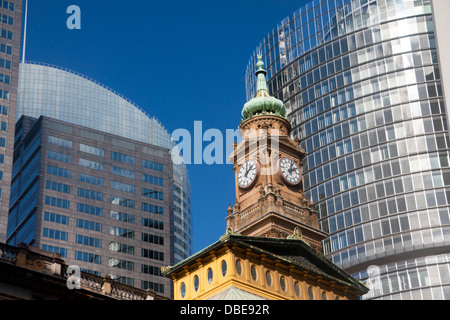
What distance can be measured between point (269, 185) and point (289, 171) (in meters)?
5.19

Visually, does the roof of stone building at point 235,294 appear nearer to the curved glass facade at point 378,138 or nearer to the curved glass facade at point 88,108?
the curved glass facade at point 378,138

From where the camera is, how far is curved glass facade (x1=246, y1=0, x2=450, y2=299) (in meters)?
121

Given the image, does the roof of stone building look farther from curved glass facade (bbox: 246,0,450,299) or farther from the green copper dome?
curved glass facade (bbox: 246,0,450,299)

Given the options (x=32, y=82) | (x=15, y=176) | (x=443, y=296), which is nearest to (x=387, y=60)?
(x=443, y=296)

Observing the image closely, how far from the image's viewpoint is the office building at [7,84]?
139m

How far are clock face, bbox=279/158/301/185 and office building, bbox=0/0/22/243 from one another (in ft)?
205

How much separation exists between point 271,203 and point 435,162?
51910mm

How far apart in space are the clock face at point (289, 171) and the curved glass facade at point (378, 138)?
36883 mm

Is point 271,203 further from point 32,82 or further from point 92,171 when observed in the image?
point 32,82

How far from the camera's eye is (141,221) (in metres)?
167

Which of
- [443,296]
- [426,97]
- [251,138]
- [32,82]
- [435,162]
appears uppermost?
[32,82]

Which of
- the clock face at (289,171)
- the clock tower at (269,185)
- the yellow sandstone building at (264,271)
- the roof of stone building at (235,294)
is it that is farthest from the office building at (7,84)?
the roof of stone building at (235,294)

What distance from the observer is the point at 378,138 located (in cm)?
13025

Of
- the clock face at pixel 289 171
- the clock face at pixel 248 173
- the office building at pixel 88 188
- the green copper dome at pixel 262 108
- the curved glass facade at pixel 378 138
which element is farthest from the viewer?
the office building at pixel 88 188
